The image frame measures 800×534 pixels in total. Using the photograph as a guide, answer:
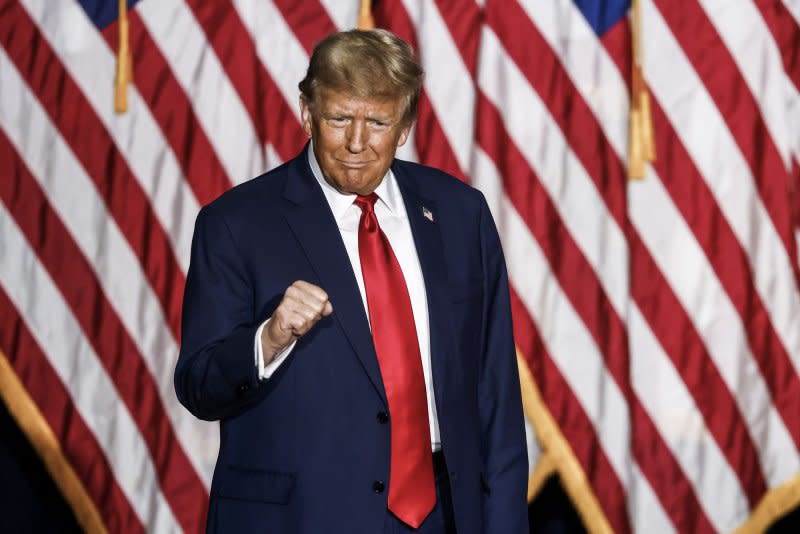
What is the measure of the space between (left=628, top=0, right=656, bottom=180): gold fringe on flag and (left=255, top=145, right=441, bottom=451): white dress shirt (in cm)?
129

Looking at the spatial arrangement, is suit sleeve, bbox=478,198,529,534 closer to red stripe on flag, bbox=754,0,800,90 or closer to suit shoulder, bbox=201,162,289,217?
suit shoulder, bbox=201,162,289,217

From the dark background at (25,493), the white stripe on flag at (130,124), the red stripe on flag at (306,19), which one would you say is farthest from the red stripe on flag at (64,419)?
the red stripe on flag at (306,19)

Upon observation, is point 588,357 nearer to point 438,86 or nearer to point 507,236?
point 507,236

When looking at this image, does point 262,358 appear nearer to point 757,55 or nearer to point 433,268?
point 433,268

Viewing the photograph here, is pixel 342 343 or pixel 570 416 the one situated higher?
pixel 342 343

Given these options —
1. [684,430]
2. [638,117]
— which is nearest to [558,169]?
[638,117]

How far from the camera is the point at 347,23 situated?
9.70 feet

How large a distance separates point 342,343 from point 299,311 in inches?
7.6

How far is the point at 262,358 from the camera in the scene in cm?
144

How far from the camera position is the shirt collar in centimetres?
164

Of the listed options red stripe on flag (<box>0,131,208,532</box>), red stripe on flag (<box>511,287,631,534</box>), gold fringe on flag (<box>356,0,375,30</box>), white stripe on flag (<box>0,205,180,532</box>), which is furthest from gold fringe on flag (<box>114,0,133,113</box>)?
red stripe on flag (<box>511,287,631,534</box>)

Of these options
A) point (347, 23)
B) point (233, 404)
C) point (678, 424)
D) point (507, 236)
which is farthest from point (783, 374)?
point (233, 404)

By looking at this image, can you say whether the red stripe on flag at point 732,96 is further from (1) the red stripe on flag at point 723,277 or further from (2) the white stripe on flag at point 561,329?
(2) the white stripe on flag at point 561,329

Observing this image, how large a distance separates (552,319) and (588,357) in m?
0.13
